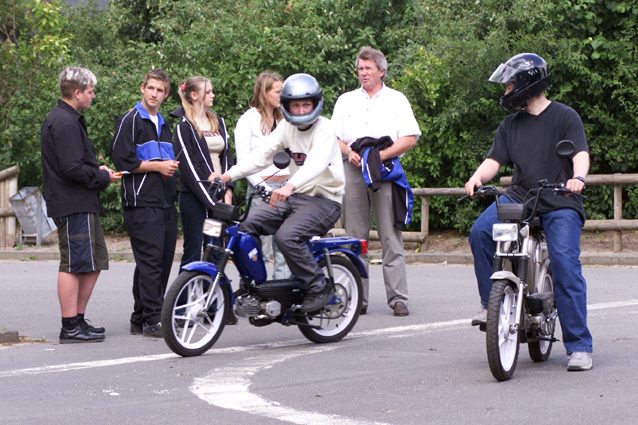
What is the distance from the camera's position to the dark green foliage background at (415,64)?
1445 cm

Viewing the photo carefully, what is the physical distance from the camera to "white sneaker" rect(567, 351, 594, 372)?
5812 mm

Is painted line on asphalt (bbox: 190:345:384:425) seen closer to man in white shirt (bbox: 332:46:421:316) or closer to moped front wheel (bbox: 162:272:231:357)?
moped front wheel (bbox: 162:272:231:357)

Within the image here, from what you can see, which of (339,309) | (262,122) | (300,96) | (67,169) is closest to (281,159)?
(300,96)

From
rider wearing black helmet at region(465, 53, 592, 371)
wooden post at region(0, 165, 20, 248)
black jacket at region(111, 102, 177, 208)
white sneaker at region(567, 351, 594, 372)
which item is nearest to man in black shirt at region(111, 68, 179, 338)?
black jacket at region(111, 102, 177, 208)

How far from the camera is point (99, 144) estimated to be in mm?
16953

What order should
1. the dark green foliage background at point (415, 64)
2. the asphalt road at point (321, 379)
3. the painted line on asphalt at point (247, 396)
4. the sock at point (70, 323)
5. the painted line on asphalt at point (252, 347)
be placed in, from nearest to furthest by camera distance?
the painted line on asphalt at point (247, 396), the asphalt road at point (321, 379), the painted line on asphalt at point (252, 347), the sock at point (70, 323), the dark green foliage background at point (415, 64)

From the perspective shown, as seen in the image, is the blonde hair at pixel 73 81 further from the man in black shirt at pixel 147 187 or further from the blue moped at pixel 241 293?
the blue moped at pixel 241 293

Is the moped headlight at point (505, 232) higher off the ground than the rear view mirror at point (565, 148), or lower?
lower

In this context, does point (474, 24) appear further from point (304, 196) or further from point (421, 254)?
point (304, 196)

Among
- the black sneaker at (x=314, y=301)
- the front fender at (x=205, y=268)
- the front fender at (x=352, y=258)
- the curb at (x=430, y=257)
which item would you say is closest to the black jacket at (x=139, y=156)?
the front fender at (x=205, y=268)

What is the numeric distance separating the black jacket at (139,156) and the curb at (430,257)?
512 cm

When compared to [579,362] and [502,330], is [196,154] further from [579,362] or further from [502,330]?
[579,362]

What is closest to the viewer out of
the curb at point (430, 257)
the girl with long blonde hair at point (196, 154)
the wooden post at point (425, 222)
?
the girl with long blonde hair at point (196, 154)

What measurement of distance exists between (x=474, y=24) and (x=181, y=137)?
8.77 metres
